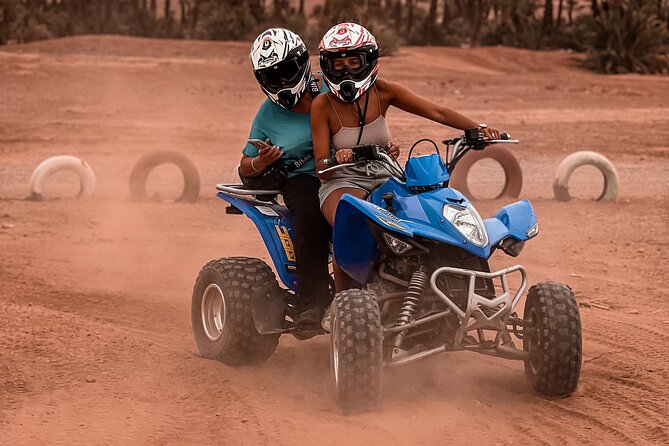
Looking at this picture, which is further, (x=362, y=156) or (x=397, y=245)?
(x=362, y=156)

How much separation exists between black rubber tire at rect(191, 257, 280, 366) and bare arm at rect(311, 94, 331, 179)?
93cm

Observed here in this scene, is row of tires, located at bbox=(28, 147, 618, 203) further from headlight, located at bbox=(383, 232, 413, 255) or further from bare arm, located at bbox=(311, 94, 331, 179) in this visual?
headlight, located at bbox=(383, 232, 413, 255)

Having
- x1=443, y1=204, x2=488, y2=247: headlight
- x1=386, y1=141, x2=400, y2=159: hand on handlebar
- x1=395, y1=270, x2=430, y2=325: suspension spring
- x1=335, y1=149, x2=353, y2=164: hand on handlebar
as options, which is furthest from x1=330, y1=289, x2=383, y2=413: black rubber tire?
x1=386, y1=141, x2=400, y2=159: hand on handlebar

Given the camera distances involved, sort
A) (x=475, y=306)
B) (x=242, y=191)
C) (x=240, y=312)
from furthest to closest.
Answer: (x=242, y=191)
(x=240, y=312)
(x=475, y=306)

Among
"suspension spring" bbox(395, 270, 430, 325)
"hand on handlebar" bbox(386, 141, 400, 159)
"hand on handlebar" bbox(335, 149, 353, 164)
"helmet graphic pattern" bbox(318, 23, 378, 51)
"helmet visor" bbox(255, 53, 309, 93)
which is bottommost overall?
"suspension spring" bbox(395, 270, 430, 325)

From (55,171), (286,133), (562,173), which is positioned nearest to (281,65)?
(286,133)

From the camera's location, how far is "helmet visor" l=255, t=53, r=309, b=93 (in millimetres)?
7043

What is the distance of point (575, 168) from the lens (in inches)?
555

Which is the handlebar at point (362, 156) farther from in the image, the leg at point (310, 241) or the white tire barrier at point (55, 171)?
the white tire barrier at point (55, 171)

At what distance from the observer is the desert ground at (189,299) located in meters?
5.96

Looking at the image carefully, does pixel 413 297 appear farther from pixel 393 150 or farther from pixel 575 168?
pixel 575 168

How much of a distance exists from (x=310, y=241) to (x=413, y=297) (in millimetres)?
936

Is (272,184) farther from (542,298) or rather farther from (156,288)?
(156,288)

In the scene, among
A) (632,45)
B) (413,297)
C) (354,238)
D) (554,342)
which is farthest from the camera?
(632,45)
